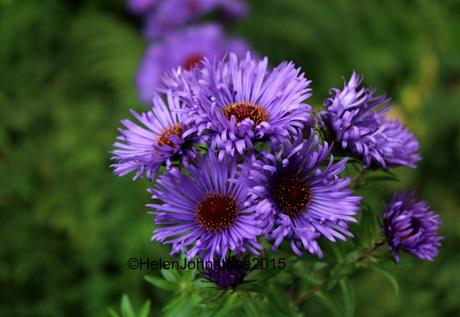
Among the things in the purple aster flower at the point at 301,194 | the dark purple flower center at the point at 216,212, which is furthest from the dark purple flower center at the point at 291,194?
the dark purple flower center at the point at 216,212

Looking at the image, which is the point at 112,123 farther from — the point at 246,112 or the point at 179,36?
the point at 246,112

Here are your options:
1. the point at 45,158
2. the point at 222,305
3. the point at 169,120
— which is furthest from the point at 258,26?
the point at 222,305

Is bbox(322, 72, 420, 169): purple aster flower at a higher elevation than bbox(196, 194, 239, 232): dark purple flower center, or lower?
higher

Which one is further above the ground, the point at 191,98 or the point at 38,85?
the point at 38,85

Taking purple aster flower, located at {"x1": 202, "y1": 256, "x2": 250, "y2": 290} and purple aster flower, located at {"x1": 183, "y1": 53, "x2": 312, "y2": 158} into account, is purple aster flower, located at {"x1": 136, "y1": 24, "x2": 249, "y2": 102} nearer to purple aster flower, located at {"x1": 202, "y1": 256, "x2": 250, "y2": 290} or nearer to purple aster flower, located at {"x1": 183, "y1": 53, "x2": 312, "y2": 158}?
purple aster flower, located at {"x1": 183, "y1": 53, "x2": 312, "y2": 158}

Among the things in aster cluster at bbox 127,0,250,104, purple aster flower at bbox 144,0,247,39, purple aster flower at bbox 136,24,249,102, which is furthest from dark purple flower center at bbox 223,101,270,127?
purple aster flower at bbox 144,0,247,39

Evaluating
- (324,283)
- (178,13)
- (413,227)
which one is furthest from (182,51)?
(413,227)

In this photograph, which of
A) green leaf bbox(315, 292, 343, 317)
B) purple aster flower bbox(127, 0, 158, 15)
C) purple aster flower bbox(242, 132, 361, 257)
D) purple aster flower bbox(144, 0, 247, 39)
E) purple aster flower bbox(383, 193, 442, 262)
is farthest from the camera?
purple aster flower bbox(127, 0, 158, 15)

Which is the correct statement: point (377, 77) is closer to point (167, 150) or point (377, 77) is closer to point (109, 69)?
point (109, 69)
